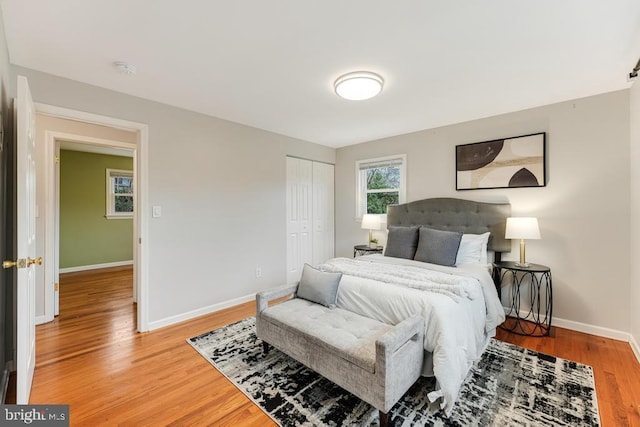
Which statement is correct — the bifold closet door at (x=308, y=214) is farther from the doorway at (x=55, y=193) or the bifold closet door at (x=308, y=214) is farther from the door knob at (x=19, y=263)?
the door knob at (x=19, y=263)

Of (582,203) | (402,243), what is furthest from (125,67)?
(582,203)

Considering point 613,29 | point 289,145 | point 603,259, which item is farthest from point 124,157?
point 603,259

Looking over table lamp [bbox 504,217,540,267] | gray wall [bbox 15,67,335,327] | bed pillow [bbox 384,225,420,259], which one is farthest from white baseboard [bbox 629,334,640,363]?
gray wall [bbox 15,67,335,327]

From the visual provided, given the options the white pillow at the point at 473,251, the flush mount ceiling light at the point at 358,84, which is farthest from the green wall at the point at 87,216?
the white pillow at the point at 473,251

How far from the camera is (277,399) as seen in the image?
1.86 meters

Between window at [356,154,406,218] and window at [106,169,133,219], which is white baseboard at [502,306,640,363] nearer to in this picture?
window at [356,154,406,218]

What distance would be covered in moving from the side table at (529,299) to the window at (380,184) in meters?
1.62

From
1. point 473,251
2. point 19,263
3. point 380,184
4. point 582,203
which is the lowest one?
point 473,251

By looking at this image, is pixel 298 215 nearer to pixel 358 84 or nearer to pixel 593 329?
pixel 358 84

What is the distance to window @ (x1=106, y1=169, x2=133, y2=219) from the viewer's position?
6018mm

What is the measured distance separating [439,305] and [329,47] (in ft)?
6.41

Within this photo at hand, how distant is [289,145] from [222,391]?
3.34m

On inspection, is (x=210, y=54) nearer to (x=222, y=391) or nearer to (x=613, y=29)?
(x=222, y=391)

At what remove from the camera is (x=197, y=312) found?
3275 mm
